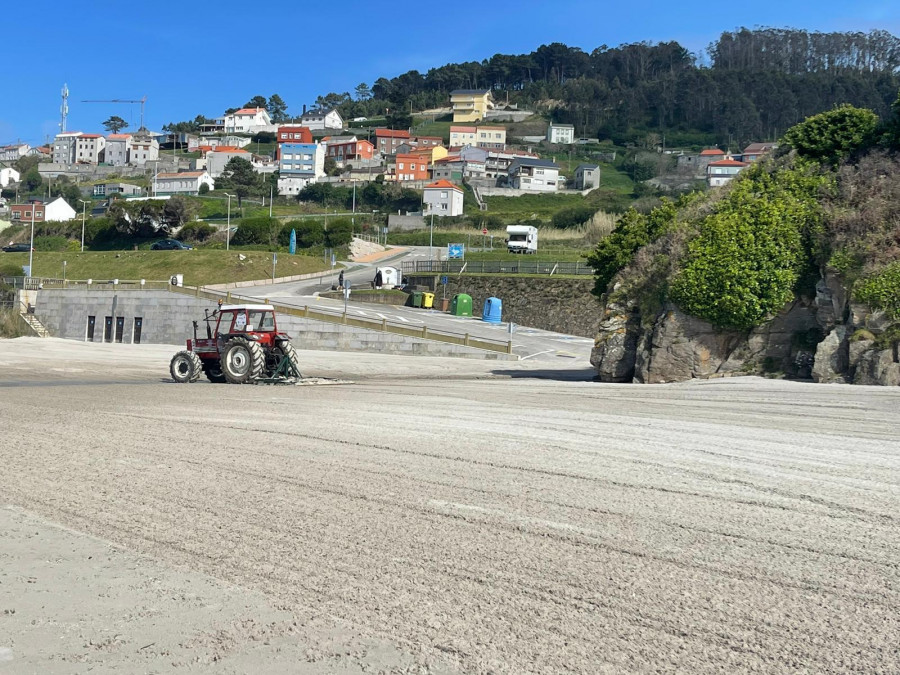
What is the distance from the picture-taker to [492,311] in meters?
59.4

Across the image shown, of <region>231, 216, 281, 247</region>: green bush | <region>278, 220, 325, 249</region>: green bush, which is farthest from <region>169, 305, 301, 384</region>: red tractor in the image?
<region>231, 216, 281, 247</region>: green bush

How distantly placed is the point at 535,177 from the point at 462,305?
9390 centimetres

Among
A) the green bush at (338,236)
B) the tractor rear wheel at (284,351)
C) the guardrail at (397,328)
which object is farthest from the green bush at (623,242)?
the green bush at (338,236)

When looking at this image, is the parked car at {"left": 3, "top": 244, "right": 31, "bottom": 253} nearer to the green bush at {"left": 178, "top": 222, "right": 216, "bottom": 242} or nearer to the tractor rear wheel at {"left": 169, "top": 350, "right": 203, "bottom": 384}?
the green bush at {"left": 178, "top": 222, "right": 216, "bottom": 242}

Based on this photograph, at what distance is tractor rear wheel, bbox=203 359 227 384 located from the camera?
28.1 m

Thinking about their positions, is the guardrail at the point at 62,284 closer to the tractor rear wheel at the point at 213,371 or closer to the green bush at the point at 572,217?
the tractor rear wheel at the point at 213,371

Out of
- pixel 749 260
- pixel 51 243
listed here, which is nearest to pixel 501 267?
pixel 749 260

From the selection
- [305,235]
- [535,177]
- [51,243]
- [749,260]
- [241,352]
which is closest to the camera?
[749,260]

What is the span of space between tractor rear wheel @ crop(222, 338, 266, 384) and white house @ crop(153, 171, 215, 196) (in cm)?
13643

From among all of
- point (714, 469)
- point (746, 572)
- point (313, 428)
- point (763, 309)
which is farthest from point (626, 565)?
point (763, 309)

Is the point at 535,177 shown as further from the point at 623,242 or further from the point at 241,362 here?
the point at 241,362

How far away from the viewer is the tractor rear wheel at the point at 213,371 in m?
28.1

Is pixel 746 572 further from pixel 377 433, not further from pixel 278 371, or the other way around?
pixel 278 371

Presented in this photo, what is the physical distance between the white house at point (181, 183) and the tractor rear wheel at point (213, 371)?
13429 cm
